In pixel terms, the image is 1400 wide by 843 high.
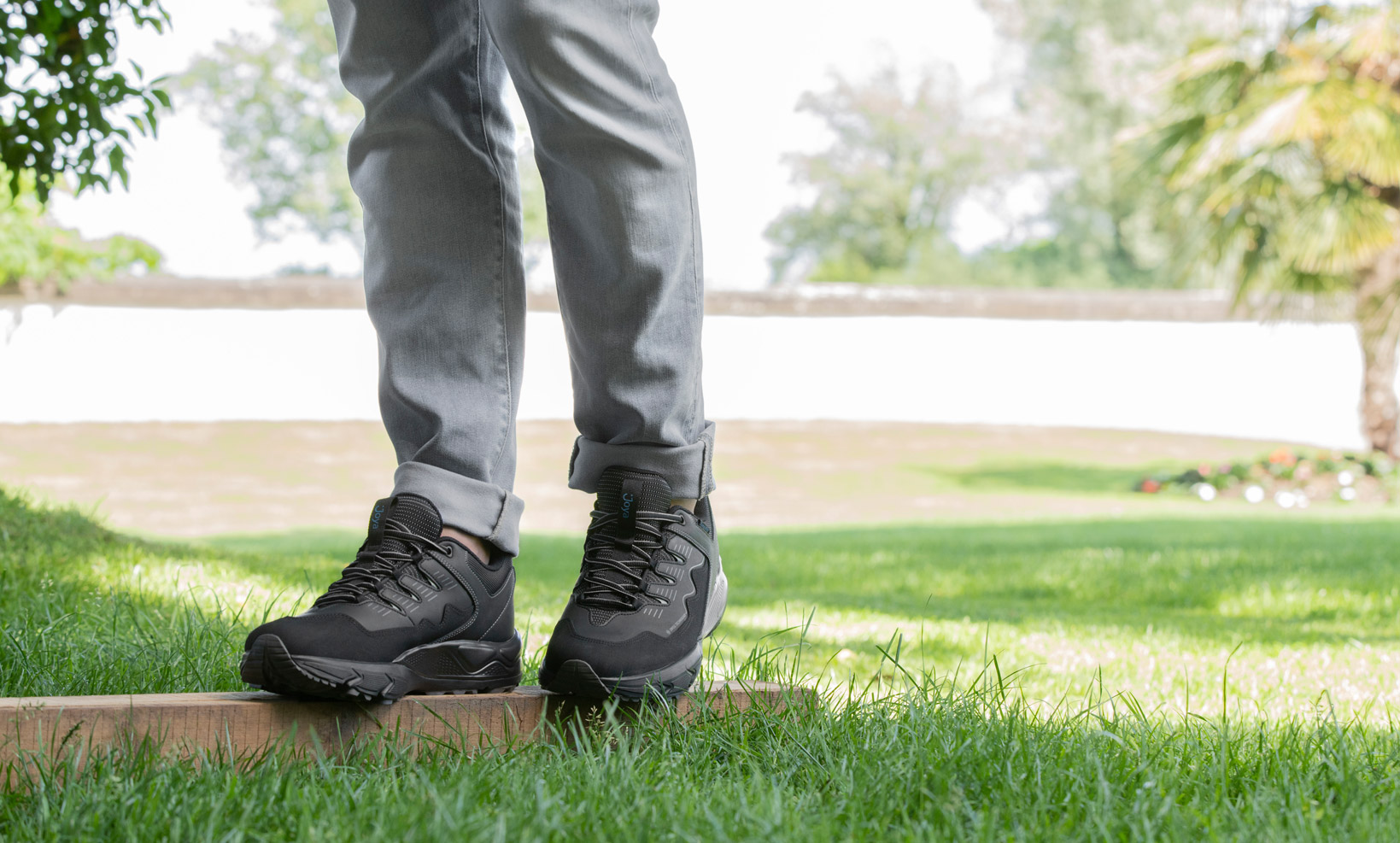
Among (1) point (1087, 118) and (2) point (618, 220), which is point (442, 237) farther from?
(1) point (1087, 118)

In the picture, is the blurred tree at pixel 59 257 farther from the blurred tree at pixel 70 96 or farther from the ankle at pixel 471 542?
the ankle at pixel 471 542

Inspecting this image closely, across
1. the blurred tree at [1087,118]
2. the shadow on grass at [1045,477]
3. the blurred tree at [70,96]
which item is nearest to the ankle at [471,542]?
the blurred tree at [70,96]

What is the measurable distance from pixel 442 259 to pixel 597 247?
0.17m

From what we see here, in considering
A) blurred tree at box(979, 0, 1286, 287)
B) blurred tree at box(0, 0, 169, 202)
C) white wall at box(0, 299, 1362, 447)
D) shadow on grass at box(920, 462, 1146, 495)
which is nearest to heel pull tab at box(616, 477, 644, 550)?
blurred tree at box(0, 0, 169, 202)

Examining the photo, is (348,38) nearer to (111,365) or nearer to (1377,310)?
(1377,310)

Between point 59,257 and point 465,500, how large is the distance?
50.0 ft

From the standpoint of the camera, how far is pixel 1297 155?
8688mm

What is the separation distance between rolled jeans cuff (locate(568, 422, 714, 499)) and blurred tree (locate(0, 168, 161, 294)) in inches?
565

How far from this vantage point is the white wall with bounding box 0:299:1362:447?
578 inches

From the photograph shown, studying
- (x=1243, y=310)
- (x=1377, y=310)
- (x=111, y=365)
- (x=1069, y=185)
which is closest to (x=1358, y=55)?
(x=1377, y=310)

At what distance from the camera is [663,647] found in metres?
0.98

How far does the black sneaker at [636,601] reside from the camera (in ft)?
3.12

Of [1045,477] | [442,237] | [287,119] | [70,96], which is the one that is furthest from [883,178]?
[442,237]

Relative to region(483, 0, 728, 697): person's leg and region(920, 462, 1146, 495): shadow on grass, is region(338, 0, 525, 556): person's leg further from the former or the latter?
region(920, 462, 1146, 495): shadow on grass
